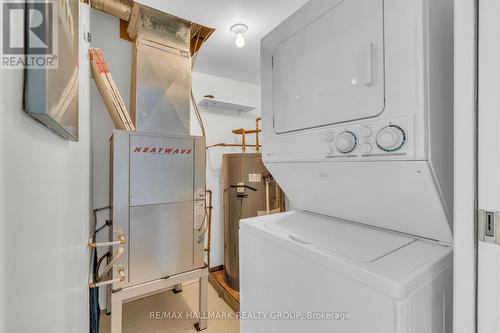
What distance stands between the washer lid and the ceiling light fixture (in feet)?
6.04

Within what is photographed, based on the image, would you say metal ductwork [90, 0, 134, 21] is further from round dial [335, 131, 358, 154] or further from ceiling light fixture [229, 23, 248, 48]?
round dial [335, 131, 358, 154]

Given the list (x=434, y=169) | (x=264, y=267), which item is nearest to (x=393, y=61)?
(x=434, y=169)

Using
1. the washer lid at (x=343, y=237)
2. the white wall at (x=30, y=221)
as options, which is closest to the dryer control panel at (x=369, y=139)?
the washer lid at (x=343, y=237)

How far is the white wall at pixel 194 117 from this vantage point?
2.57m

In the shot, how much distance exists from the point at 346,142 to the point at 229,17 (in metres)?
1.91

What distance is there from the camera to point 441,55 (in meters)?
0.84

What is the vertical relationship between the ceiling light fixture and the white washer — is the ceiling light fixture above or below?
above

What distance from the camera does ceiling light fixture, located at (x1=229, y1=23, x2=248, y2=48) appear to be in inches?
90.7

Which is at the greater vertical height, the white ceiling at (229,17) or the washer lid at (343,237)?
the white ceiling at (229,17)
